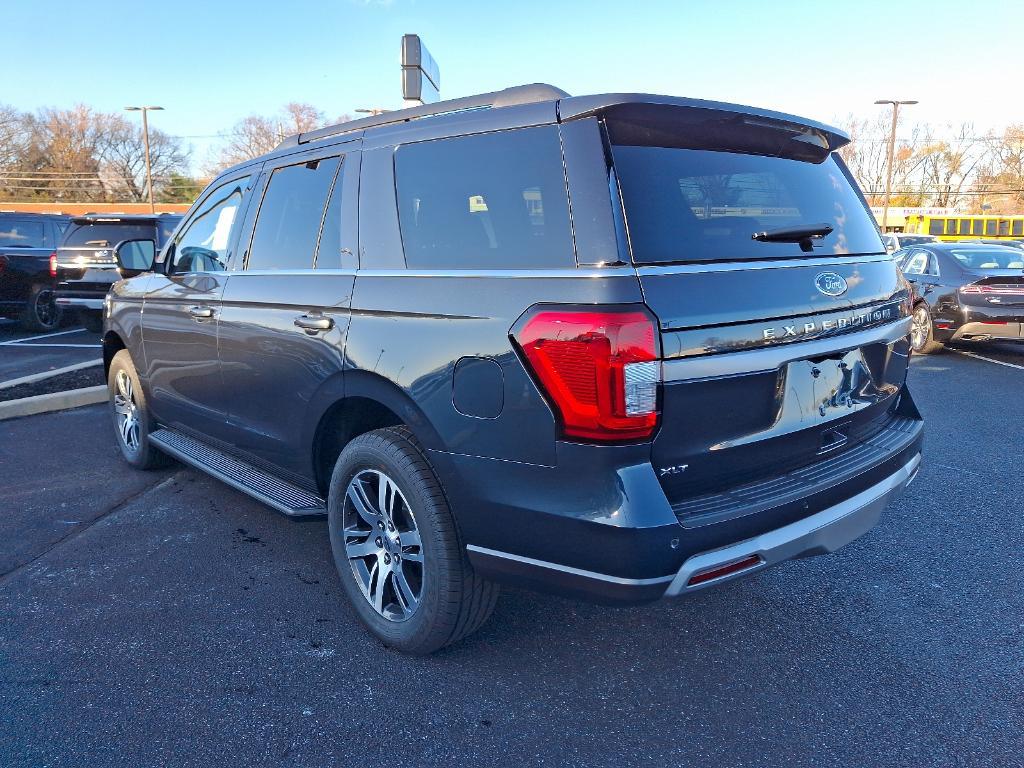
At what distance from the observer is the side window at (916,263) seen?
35.2ft

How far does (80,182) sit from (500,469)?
82.4 meters

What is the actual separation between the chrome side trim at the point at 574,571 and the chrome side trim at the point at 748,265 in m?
0.88

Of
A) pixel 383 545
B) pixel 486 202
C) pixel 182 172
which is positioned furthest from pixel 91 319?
pixel 182 172

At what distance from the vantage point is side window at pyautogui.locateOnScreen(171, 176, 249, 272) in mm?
3955

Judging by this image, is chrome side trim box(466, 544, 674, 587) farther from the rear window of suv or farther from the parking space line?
the parking space line

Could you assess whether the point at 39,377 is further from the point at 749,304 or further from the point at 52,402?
the point at 749,304

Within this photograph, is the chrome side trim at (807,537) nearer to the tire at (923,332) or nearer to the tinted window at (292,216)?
the tinted window at (292,216)

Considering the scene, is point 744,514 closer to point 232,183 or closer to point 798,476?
point 798,476

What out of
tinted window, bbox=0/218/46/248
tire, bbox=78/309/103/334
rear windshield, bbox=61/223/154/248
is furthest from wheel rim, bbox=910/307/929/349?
tinted window, bbox=0/218/46/248

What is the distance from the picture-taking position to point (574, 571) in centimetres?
220

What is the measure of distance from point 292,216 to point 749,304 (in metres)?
2.24

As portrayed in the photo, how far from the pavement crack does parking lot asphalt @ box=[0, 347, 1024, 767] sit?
0.10 ft

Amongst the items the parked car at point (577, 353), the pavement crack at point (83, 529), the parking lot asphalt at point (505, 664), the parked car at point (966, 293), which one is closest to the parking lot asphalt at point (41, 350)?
the pavement crack at point (83, 529)

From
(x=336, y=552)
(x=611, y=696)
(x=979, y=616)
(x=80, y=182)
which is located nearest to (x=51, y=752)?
(x=336, y=552)
